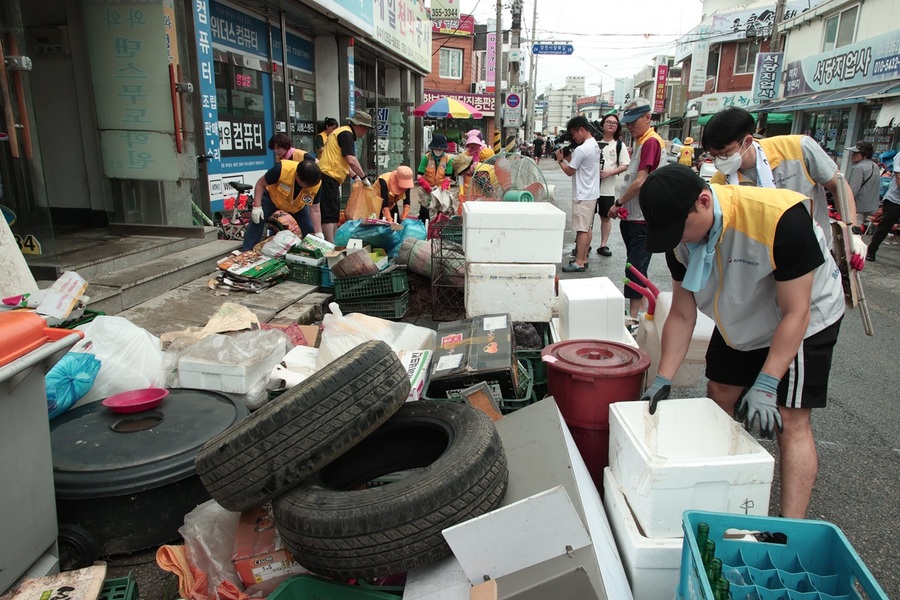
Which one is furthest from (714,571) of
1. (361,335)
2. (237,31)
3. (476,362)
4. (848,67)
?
(848,67)

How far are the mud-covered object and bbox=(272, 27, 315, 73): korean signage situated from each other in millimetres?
8565

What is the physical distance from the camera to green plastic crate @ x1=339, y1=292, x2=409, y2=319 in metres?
5.80

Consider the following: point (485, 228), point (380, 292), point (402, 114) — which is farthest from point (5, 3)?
point (402, 114)

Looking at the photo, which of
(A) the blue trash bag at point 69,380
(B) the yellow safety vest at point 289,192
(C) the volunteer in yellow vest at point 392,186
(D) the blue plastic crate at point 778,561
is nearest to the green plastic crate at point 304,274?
(B) the yellow safety vest at point 289,192

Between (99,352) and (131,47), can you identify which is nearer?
(99,352)

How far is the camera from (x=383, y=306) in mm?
5812

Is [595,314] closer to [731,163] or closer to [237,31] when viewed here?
[731,163]

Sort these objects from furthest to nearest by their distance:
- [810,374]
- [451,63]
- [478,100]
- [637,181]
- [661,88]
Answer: [661,88]
[451,63]
[478,100]
[637,181]
[810,374]

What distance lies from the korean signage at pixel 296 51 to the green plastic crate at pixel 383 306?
7.21 metres

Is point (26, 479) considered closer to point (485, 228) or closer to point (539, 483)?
point (539, 483)

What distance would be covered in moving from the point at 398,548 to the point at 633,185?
4.66 meters

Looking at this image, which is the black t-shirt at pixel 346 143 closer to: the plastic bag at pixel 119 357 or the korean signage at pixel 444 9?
the plastic bag at pixel 119 357

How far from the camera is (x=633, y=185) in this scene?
5.77 m

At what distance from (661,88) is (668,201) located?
52.4 meters
